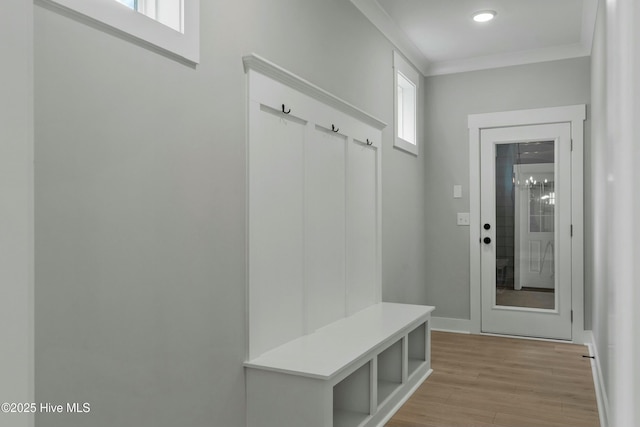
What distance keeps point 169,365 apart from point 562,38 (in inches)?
167

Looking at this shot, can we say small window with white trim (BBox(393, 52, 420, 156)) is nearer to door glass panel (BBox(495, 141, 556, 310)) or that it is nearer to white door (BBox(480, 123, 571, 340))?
white door (BBox(480, 123, 571, 340))

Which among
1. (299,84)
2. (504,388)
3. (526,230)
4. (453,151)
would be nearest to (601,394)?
(504,388)

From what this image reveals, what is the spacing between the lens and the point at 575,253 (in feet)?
14.9

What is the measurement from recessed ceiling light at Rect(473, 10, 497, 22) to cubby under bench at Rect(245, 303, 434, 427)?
7.44ft

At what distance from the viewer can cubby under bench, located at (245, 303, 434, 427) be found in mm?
2098

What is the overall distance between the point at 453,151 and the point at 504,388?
250 cm

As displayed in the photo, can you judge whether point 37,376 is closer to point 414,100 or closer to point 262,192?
point 262,192

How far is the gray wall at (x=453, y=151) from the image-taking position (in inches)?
188

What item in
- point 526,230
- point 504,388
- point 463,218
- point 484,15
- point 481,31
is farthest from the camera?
point 463,218

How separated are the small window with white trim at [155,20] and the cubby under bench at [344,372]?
4.38 ft

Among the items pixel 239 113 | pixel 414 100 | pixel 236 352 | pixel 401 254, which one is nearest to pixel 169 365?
pixel 236 352

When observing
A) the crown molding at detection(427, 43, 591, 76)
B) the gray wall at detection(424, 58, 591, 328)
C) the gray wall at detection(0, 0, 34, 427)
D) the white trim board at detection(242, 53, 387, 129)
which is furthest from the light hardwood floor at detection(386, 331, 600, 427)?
the crown molding at detection(427, 43, 591, 76)

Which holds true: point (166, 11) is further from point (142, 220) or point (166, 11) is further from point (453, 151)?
point (453, 151)

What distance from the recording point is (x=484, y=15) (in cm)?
381
